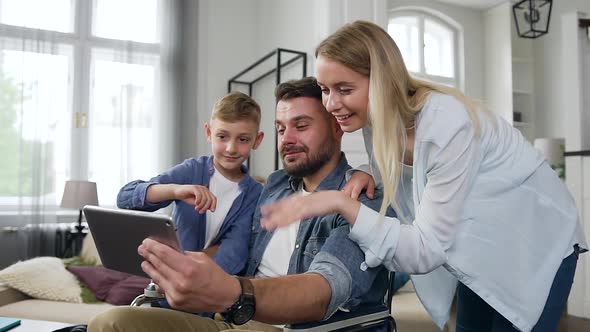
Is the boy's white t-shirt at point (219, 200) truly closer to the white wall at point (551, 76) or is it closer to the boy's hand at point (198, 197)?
the boy's hand at point (198, 197)

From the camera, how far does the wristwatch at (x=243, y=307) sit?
73 cm

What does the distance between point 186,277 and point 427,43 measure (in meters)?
6.27

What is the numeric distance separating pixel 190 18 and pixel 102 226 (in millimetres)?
3879

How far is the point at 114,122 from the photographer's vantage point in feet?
14.2

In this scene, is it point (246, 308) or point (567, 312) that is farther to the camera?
point (567, 312)

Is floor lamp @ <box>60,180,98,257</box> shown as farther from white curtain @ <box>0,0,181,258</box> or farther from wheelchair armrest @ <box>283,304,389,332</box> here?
wheelchair armrest @ <box>283,304,389,332</box>

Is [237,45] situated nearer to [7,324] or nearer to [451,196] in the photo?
[7,324]

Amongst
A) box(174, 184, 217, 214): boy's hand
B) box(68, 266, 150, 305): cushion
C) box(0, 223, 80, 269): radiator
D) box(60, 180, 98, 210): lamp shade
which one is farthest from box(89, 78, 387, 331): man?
box(0, 223, 80, 269): radiator

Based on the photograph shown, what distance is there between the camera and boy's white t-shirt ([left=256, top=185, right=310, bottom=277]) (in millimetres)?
1336

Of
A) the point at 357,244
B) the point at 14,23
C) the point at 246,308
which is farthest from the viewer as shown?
the point at 14,23

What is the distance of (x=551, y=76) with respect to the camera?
20.3 feet

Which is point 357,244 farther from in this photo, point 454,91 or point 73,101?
point 73,101

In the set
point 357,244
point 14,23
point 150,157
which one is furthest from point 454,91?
point 14,23

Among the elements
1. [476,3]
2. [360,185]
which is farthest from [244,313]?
[476,3]
